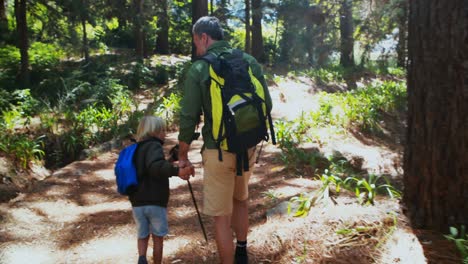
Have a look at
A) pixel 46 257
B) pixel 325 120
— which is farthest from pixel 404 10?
pixel 46 257

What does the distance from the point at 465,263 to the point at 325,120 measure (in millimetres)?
7255

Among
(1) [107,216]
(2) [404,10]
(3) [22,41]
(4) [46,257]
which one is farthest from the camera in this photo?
(2) [404,10]

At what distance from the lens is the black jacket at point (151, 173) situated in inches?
130

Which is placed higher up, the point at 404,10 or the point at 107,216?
the point at 404,10

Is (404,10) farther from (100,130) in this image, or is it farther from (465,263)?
(465,263)

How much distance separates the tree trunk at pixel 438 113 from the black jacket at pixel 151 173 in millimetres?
1941

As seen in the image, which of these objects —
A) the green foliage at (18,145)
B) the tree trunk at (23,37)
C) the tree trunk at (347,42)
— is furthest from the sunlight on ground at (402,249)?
the tree trunk at (347,42)

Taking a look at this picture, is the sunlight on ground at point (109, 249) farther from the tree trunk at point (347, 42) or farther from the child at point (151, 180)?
the tree trunk at point (347, 42)

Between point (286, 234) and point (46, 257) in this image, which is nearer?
point (286, 234)

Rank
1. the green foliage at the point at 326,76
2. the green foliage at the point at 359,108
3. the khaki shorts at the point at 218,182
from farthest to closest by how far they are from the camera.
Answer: the green foliage at the point at 326,76 → the green foliage at the point at 359,108 → the khaki shorts at the point at 218,182

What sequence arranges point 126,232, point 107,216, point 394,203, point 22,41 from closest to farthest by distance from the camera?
1. point 394,203
2. point 126,232
3. point 107,216
4. point 22,41

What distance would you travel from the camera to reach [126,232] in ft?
16.8

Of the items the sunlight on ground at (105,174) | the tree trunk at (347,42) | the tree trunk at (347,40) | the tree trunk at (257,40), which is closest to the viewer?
the sunlight on ground at (105,174)

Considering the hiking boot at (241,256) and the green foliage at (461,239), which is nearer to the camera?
the green foliage at (461,239)
